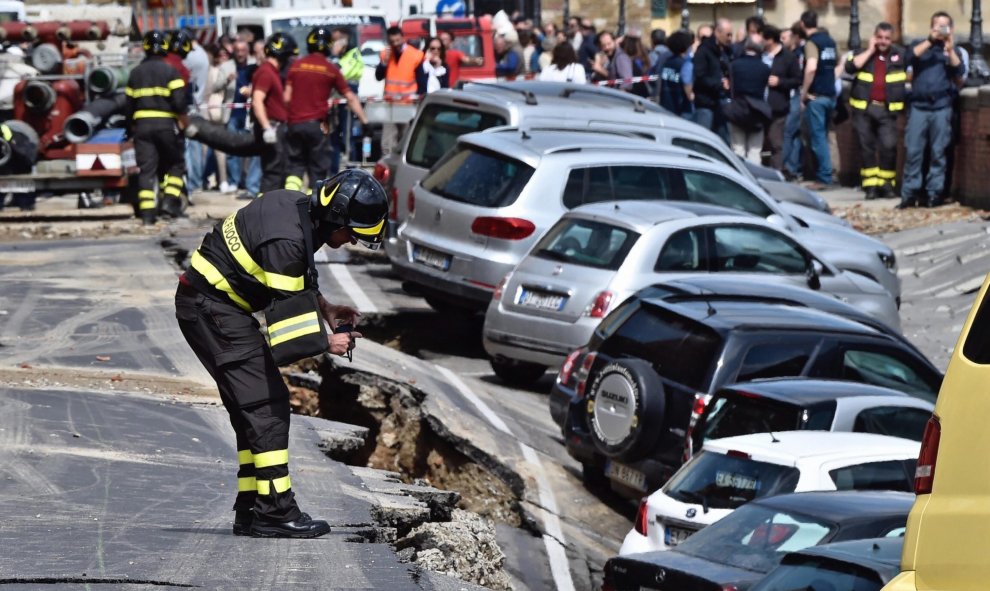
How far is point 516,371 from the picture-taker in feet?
45.0

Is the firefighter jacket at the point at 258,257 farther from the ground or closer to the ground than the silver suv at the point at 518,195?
farther from the ground

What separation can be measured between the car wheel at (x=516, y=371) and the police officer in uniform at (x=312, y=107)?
15.3 ft

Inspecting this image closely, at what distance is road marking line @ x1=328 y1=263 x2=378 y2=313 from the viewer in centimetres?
1508

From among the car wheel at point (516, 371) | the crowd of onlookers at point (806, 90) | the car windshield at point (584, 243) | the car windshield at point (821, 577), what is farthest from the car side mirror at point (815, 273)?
the crowd of onlookers at point (806, 90)

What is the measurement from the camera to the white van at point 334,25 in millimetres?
29484

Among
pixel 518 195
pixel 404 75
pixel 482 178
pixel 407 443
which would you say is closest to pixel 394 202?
pixel 482 178

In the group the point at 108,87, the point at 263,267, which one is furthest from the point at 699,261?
the point at 108,87

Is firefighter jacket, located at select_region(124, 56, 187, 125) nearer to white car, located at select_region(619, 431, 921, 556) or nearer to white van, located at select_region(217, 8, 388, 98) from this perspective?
white van, located at select_region(217, 8, 388, 98)

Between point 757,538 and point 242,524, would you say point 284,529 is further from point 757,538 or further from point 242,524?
point 757,538

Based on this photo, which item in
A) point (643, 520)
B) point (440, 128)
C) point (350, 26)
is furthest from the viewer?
point (350, 26)

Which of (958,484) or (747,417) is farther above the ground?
(958,484)

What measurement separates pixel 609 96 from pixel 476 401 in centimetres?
603

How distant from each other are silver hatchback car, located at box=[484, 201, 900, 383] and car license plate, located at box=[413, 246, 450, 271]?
Answer: 41.1 inches

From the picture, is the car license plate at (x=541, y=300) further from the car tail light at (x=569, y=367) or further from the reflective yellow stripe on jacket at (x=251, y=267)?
the reflective yellow stripe on jacket at (x=251, y=267)
